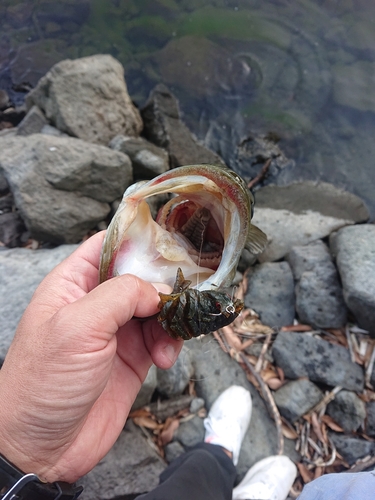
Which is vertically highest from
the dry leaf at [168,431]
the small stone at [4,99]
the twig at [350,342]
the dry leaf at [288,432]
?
the small stone at [4,99]

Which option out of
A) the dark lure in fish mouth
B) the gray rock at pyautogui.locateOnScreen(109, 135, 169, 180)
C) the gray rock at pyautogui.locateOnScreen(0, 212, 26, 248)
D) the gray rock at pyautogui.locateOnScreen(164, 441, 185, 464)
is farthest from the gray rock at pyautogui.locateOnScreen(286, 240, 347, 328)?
the gray rock at pyautogui.locateOnScreen(0, 212, 26, 248)

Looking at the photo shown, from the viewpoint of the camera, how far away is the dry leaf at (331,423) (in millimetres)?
3533

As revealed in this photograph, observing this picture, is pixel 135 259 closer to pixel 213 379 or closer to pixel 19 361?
pixel 19 361

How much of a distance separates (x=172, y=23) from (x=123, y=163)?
4.47 meters

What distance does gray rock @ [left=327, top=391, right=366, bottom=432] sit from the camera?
3.51 meters

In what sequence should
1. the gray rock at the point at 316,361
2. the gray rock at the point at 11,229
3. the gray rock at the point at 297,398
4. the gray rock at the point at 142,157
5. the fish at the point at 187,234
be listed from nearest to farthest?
1. the fish at the point at 187,234
2. the gray rock at the point at 297,398
3. the gray rock at the point at 316,361
4. the gray rock at the point at 11,229
5. the gray rock at the point at 142,157

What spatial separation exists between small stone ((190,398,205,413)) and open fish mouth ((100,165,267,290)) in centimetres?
218

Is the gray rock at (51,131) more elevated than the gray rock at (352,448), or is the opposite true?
the gray rock at (51,131)

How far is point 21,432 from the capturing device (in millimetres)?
1564

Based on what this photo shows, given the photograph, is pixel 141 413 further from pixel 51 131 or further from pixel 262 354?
pixel 51 131

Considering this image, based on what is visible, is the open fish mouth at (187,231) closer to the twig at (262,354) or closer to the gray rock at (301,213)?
the twig at (262,354)

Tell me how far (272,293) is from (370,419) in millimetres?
1502

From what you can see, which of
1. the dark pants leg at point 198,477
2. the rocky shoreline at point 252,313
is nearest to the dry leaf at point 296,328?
the rocky shoreline at point 252,313

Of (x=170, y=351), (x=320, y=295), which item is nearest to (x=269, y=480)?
(x=320, y=295)
